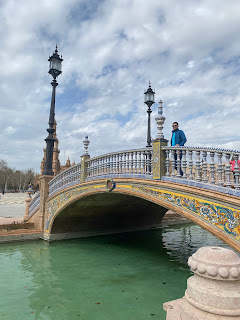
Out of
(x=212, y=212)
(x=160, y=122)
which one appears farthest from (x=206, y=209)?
(x=160, y=122)

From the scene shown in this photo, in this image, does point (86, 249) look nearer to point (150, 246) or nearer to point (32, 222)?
point (150, 246)

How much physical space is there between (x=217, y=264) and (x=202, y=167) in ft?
11.7

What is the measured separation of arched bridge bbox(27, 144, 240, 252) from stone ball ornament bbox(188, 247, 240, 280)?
2533 mm

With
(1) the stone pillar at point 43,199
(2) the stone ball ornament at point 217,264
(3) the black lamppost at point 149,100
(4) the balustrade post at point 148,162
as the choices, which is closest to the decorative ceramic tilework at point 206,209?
(4) the balustrade post at point 148,162

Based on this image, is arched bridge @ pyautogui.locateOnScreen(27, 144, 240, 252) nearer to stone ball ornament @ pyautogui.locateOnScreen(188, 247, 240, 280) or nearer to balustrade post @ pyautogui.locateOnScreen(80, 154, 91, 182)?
balustrade post @ pyautogui.locateOnScreen(80, 154, 91, 182)

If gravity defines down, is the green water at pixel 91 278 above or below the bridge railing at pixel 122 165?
below

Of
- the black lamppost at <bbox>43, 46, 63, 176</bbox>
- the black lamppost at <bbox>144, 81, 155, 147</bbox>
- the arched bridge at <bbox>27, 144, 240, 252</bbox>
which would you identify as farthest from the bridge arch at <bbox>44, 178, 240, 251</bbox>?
the black lamppost at <bbox>144, 81, 155, 147</bbox>

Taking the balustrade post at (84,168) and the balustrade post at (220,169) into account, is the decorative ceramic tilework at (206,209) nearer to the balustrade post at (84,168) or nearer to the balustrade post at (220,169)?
the balustrade post at (220,169)

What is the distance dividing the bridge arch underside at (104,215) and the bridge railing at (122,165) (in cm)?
105

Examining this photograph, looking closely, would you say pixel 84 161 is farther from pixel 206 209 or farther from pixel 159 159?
pixel 206 209

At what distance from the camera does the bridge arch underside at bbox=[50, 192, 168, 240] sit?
36.3 ft

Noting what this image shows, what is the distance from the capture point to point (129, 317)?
4.86 m

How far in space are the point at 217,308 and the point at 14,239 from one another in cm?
1117

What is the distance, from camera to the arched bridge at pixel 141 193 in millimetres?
5168
